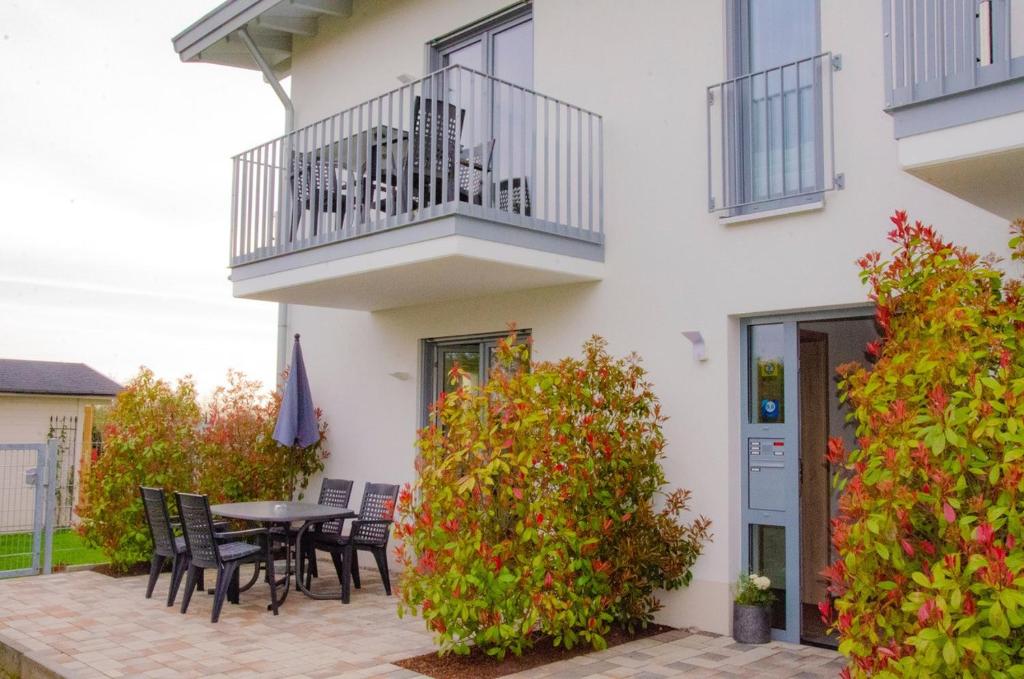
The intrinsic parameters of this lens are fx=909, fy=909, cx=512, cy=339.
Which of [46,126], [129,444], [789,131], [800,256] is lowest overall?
[129,444]

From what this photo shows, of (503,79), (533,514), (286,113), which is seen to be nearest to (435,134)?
(503,79)

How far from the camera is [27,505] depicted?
40.2 feet

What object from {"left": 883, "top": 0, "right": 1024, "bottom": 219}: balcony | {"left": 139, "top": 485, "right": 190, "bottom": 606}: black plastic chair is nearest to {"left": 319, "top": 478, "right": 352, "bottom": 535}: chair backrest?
{"left": 139, "top": 485, "right": 190, "bottom": 606}: black plastic chair

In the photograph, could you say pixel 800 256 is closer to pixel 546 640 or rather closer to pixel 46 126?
pixel 546 640

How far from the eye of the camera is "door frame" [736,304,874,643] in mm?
6719

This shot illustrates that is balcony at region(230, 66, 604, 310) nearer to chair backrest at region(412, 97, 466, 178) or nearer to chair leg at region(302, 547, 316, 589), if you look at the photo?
chair backrest at region(412, 97, 466, 178)

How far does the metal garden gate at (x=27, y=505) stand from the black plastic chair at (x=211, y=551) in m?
2.95

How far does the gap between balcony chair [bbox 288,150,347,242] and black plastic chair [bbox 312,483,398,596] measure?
2.64 meters

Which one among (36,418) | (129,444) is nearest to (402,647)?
(129,444)

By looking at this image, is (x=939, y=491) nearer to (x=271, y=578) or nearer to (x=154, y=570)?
(x=271, y=578)

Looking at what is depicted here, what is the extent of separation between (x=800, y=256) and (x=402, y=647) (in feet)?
13.3

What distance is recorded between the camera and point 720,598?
6996 millimetres

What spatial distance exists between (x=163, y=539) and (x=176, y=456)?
2086 millimetres

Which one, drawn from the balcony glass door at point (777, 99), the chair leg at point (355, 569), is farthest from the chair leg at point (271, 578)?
the balcony glass door at point (777, 99)
